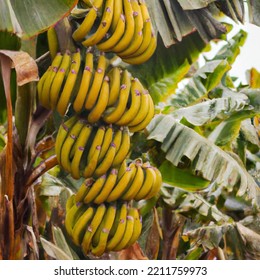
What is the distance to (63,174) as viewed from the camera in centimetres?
207

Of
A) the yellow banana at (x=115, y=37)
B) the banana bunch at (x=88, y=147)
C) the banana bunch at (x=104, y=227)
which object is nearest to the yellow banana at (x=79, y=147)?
the banana bunch at (x=88, y=147)

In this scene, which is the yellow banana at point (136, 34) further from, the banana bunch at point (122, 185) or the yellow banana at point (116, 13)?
the banana bunch at point (122, 185)

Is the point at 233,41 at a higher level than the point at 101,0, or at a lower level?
lower

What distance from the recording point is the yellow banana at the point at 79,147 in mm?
1685

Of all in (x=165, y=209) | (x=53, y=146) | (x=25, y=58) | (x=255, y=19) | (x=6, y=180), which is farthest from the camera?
(x=165, y=209)

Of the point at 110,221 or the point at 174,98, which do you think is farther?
the point at 174,98

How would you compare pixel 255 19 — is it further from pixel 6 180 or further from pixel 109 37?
pixel 6 180

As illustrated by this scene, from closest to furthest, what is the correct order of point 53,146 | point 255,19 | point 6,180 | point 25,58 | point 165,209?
point 25,58, point 6,180, point 53,146, point 255,19, point 165,209

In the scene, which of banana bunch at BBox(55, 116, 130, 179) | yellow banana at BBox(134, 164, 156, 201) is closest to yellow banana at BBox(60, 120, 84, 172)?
banana bunch at BBox(55, 116, 130, 179)

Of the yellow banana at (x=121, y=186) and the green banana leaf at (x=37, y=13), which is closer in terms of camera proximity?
the green banana leaf at (x=37, y=13)

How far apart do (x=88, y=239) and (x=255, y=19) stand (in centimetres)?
85

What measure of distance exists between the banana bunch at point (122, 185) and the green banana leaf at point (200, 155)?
13cm

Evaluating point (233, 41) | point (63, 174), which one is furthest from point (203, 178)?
point (233, 41)

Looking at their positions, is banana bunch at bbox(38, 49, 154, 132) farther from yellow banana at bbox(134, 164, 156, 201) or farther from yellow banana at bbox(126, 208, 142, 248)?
yellow banana at bbox(126, 208, 142, 248)
